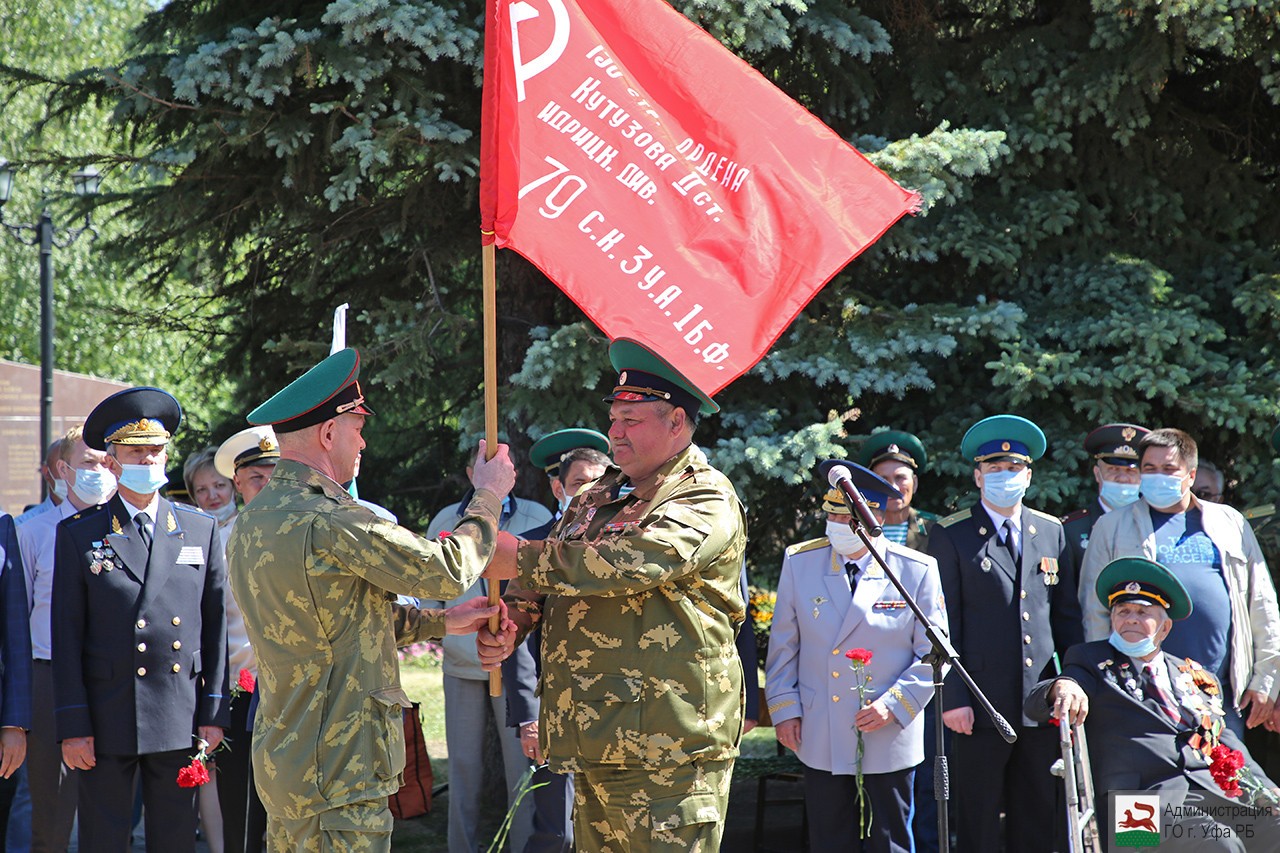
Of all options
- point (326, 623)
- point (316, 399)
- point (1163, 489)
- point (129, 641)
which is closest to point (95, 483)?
point (129, 641)

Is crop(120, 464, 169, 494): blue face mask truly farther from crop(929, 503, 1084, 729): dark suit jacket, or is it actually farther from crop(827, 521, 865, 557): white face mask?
crop(929, 503, 1084, 729): dark suit jacket

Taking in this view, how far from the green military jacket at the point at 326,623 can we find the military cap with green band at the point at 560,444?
3062 millimetres

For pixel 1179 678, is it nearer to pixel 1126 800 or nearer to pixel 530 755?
pixel 1126 800

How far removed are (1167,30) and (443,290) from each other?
16.5ft

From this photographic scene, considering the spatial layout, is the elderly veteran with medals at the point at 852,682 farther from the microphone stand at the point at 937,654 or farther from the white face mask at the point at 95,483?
the white face mask at the point at 95,483

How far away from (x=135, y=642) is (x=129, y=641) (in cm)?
3

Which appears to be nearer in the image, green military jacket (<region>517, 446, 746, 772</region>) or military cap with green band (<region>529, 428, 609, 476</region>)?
green military jacket (<region>517, 446, 746, 772</region>)

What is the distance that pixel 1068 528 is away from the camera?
24.2 feet

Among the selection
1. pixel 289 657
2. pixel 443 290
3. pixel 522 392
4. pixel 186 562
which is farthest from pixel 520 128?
pixel 443 290

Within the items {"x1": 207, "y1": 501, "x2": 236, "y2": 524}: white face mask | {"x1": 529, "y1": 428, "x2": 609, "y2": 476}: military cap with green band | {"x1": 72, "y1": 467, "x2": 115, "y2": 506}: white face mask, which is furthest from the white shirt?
{"x1": 529, "y1": 428, "x2": 609, "y2": 476}: military cap with green band

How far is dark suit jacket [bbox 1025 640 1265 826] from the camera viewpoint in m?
5.70

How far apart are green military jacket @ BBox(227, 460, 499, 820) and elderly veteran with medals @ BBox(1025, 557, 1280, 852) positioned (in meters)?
2.87

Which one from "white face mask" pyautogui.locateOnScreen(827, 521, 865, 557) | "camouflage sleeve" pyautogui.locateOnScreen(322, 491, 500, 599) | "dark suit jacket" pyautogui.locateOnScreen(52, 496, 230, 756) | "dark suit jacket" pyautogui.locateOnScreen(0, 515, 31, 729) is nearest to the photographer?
"camouflage sleeve" pyautogui.locateOnScreen(322, 491, 500, 599)

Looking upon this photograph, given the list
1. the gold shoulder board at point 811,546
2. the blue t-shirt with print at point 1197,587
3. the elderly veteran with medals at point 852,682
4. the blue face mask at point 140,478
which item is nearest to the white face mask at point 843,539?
the elderly veteran with medals at point 852,682
